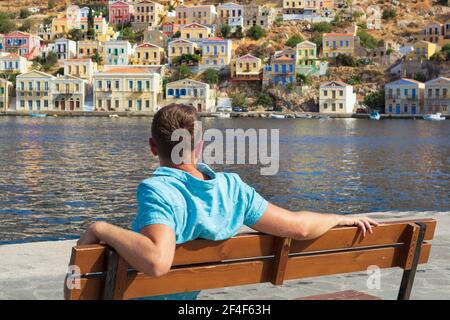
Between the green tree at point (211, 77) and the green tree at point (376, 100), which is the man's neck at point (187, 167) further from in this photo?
the green tree at point (211, 77)

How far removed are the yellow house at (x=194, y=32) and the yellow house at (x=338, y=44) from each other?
15746 millimetres

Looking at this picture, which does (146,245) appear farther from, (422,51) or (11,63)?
(11,63)

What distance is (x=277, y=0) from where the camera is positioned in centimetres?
11138

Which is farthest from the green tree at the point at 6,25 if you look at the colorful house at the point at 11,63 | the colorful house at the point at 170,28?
the colorful house at the point at 170,28

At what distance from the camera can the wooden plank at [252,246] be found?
2.64 m

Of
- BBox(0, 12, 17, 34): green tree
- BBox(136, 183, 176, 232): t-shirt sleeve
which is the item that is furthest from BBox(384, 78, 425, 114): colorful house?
BBox(136, 183, 176, 232): t-shirt sleeve

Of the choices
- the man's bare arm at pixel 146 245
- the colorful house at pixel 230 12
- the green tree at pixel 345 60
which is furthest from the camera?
the colorful house at pixel 230 12

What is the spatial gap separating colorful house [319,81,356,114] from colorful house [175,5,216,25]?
28234 mm

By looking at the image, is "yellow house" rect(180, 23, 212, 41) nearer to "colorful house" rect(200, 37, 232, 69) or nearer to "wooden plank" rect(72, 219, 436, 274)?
"colorful house" rect(200, 37, 232, 69)

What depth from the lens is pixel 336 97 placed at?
261ft

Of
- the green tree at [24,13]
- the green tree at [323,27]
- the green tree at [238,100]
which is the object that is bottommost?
the green tree at [238,100]

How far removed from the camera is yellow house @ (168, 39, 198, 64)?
295 feet

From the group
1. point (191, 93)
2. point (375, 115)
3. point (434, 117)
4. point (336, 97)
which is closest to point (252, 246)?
point (375, 115)
